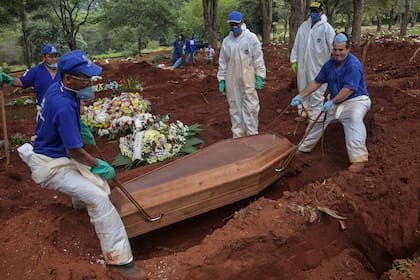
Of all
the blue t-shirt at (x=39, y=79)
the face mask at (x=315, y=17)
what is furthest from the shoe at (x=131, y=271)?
the face mask at (x=315, y=17)

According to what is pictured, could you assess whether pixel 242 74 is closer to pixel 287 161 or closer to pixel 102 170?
pixel 287 161

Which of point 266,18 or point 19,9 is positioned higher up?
point 19,9

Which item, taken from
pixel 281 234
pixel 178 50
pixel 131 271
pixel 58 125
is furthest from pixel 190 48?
pixel 131 271

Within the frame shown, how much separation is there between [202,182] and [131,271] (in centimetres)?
115

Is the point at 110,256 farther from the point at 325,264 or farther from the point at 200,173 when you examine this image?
the point at 325,264

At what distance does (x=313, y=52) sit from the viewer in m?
6.21

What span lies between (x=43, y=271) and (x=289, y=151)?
2.91 meters

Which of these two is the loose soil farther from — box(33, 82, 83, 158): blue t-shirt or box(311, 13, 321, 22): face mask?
box(311, 13, 321, 22): face mask

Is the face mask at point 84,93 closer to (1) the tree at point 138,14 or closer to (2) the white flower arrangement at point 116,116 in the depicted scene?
(2) the white flower arrangement at point 116,116

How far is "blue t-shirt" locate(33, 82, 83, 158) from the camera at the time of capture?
2783 mm

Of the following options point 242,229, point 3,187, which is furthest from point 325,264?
point 3,187

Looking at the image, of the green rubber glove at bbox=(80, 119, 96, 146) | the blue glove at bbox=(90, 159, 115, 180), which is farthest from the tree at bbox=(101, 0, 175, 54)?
the blue glove at bbox=(90, 159, 115, 180)

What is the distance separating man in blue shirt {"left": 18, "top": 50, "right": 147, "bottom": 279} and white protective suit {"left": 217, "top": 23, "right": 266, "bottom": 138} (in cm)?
312

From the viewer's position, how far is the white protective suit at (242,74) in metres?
5.68
